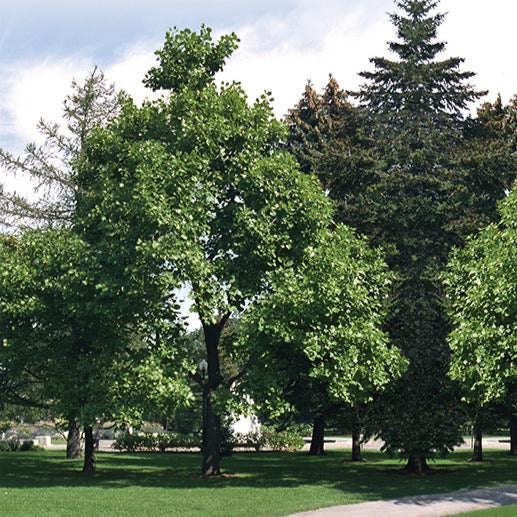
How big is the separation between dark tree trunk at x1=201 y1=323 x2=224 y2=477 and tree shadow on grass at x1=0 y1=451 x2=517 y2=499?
0.60 meters

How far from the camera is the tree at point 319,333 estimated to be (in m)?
21.7

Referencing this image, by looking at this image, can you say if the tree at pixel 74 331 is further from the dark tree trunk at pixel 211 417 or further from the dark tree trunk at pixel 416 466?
the dark tree trunk at pixel 416 466

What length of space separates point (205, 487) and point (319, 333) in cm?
557

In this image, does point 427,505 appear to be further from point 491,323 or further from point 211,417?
point 211,417

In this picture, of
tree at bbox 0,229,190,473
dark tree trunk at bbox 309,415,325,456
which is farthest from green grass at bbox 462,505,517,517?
dark tree trunk at bbox 309,415,325,456

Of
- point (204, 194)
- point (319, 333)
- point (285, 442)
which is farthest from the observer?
point (285, 442)

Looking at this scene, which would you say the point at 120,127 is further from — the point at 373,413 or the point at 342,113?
the point at 342,113

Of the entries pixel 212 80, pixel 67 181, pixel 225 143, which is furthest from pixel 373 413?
pixel 67 181

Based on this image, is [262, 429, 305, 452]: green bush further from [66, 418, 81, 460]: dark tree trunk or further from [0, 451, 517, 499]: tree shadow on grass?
[66, 418, 81, 460]: dark tree trunk

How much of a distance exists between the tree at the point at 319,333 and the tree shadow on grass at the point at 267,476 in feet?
8.99

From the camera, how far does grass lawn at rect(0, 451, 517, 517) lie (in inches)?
669

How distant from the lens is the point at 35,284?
24.0 m

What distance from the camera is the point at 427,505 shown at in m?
17.7

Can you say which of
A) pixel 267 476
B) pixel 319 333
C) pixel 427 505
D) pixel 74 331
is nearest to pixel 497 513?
pixel 427 505
